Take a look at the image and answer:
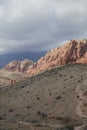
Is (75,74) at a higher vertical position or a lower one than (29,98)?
higher

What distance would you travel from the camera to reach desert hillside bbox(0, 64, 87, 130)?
71.4 meters

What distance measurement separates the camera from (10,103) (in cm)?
9625

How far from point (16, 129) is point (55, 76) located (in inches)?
2222

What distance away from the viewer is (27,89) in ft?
347

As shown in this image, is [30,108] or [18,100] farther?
[18,100]

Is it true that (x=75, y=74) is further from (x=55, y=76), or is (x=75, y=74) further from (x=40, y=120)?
(x=40, y=120)

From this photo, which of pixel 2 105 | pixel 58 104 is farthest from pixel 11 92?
pixel 58 104

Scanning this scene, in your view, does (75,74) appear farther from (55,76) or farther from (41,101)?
(41,101)

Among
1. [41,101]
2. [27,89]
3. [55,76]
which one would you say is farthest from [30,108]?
[55,76]

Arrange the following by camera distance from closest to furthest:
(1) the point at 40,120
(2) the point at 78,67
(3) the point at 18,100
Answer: (1) the point at 40,120
(3) the point at 18,100
(2) the point at 78,67

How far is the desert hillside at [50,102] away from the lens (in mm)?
71375

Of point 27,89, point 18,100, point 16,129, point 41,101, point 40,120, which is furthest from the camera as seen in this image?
point 27,89

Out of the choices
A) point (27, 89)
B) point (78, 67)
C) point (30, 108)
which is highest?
point (78, 67)

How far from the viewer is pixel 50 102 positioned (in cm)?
8844
